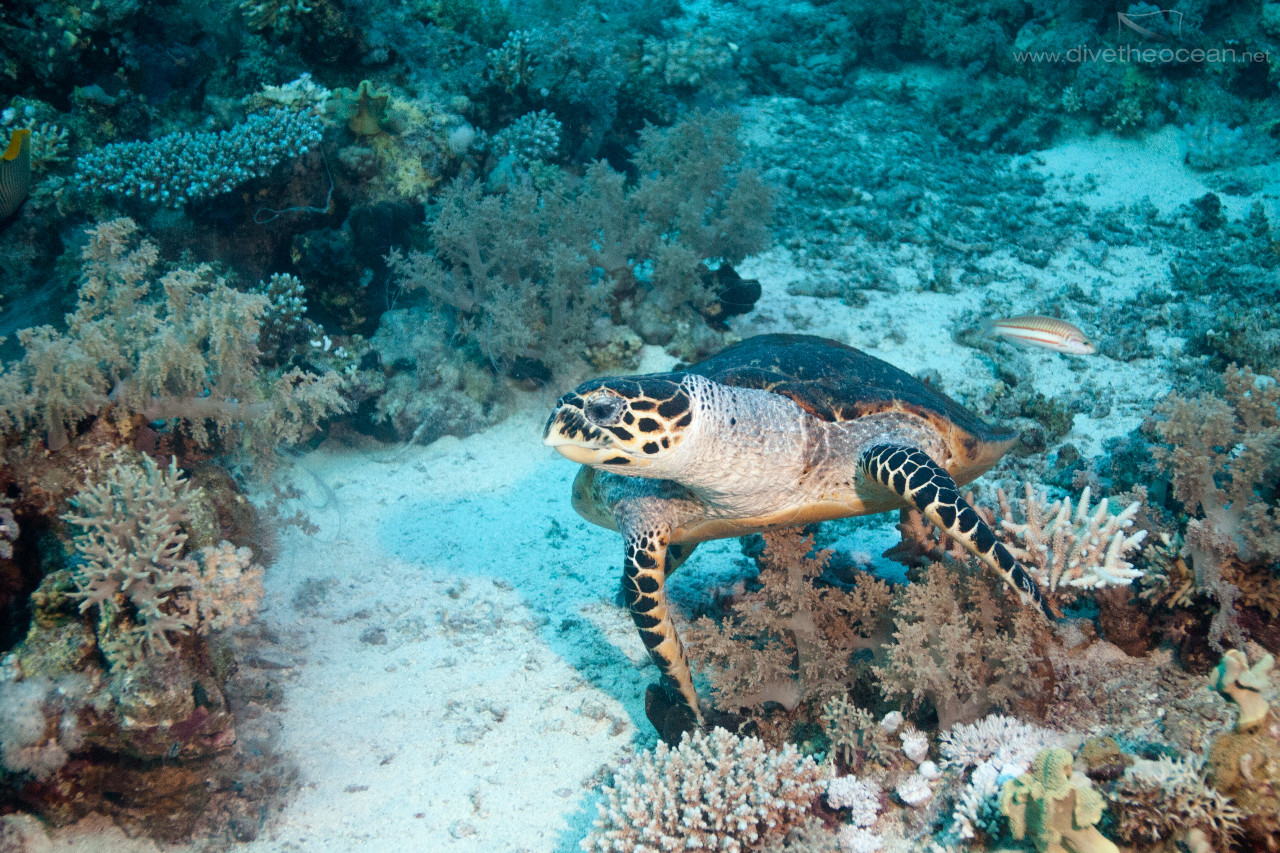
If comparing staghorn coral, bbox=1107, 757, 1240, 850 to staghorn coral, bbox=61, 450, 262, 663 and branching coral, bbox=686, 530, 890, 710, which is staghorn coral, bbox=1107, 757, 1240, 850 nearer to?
branching coral, bbox=686, 530, 890, 710

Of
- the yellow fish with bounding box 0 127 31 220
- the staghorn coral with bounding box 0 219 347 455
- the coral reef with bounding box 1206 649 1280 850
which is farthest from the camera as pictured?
the yellow fish with bounding box 0 127 31 220

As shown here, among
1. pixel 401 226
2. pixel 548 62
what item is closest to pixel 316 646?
pixel 401 226

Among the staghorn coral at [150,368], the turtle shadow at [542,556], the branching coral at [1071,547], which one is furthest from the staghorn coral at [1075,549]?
the staghorn coral at [150,368]

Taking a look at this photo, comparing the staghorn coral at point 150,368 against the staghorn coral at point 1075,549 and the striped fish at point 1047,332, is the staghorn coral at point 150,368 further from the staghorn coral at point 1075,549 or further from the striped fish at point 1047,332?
the striped fish at point 1047,332

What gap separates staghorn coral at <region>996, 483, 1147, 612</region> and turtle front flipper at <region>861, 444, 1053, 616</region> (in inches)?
5.6

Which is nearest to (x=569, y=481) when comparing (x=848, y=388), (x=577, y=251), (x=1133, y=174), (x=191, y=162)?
(x=577, y=251)

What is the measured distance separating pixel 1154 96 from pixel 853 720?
12.2 m

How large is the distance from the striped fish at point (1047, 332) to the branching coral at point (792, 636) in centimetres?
231

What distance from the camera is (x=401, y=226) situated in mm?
6387

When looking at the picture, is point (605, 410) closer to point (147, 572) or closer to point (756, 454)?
point (756, 454)

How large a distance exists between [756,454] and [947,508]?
738mm

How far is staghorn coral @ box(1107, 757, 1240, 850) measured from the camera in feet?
5.06

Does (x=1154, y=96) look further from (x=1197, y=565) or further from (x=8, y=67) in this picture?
(x=8, y=67)

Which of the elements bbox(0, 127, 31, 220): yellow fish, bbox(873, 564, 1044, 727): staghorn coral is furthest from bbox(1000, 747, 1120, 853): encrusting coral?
bbox(0, 127, 31, 220): yellow fish
